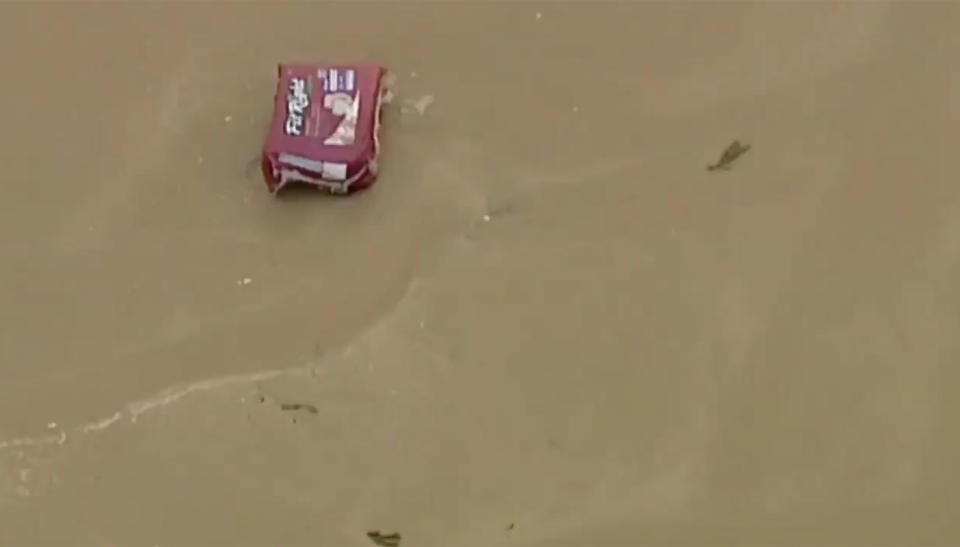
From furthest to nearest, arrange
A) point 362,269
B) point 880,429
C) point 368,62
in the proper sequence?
point 368,62
point 362,269
point 880,429

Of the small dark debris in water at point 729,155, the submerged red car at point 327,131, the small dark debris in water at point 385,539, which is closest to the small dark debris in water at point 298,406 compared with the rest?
the small dark debris in water at point 385,539

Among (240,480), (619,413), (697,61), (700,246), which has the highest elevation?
(697,61)

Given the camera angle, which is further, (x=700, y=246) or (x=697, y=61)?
(x=697, y=61)

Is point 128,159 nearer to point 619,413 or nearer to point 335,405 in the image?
point 335,405

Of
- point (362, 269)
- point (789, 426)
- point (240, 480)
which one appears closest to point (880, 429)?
point (789, 426)

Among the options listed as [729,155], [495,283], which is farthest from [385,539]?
[729,155]

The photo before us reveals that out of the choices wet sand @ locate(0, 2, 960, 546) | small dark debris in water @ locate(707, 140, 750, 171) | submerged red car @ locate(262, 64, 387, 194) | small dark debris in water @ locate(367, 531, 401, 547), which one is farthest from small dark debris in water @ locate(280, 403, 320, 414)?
small dark debris in water @ locate(707, 140, 750, 171)

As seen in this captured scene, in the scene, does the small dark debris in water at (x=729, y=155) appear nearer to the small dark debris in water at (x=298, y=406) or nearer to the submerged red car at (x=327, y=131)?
the submerged red car at (x=327, y=131)

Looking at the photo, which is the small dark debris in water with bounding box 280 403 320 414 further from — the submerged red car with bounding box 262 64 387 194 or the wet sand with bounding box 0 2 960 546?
the submerged red car with bounding box 262 64 387 194

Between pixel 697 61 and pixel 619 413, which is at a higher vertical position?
pixel 697 61
